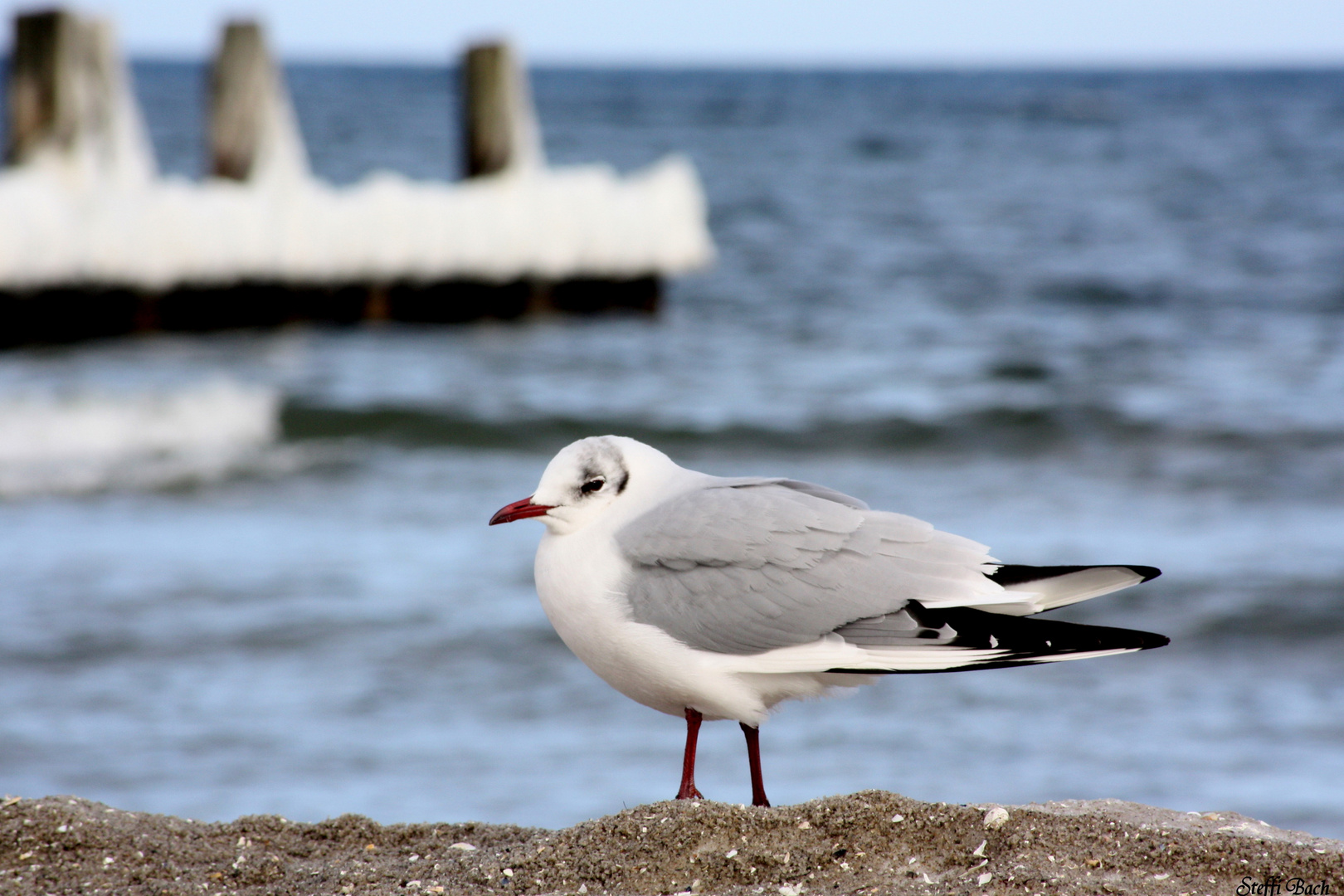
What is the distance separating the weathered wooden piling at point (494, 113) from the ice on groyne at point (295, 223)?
0.12m

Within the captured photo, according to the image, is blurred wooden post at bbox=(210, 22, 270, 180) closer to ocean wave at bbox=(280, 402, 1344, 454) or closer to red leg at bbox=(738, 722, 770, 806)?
ocean wave at bbox=(280, 402, 1344, 454)

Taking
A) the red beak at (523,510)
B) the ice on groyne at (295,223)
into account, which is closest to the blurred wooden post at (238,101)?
the ice on groyne at (295,223)

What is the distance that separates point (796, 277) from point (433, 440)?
8768mm

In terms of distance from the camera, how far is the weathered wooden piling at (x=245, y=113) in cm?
1380

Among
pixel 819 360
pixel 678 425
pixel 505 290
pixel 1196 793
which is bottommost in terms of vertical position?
pixel 1196 793

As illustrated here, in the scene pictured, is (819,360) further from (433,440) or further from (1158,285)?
(1158,285)

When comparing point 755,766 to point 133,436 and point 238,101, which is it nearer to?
point 133,436

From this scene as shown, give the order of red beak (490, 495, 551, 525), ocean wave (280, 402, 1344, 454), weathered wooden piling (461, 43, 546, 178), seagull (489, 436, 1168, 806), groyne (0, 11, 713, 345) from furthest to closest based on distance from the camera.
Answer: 1. weathered wooden piling (461, 43, 546, 178)
2. groyne (0, 11, 713, 345)
3. ocean wave (280, 402, 1344, 454)
4. red beak (490, 495, 551, 525)
5. seagull (489, 436, 1168, 806)

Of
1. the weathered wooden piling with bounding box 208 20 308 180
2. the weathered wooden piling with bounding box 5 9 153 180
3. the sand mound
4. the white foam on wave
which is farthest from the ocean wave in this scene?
the sand mound

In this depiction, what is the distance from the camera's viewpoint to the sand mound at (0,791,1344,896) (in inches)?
105

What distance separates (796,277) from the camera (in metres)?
18.7

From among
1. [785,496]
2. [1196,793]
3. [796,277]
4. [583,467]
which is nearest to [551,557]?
[583,467]

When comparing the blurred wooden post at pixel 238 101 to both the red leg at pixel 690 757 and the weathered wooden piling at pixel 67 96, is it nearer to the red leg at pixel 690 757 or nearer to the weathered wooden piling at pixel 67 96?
the weathered wooden piling at pixel 67 96

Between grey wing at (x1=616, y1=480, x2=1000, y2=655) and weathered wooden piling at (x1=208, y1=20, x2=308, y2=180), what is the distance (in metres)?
11.8
